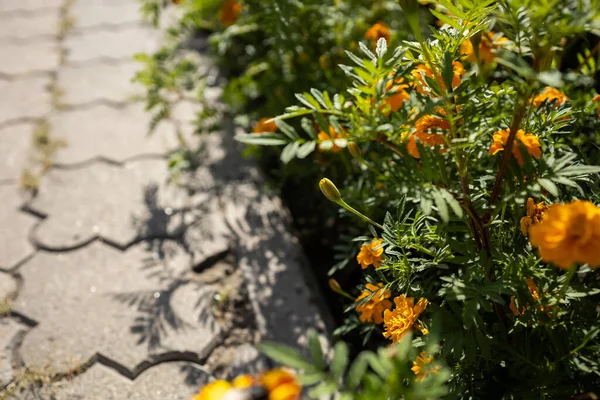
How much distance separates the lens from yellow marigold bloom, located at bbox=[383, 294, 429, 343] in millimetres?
985

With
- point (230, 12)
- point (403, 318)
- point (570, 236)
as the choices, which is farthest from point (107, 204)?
point (570, 236)

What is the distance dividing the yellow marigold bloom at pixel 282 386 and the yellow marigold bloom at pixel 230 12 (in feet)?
5.05

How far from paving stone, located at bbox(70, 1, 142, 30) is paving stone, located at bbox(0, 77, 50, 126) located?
0.53 m

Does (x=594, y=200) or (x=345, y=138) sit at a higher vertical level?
(x=345, y=138)

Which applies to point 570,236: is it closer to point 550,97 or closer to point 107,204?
point 550,97

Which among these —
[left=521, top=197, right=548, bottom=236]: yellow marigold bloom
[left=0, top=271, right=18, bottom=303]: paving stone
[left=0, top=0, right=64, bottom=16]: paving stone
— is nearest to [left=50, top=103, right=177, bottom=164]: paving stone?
[left=0, top=271, right=18, bottom=303]: paving stone

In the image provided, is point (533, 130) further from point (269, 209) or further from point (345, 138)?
point (269, 209)

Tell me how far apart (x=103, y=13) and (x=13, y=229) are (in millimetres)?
1661

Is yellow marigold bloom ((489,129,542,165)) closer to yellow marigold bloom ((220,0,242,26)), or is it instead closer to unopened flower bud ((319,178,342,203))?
unopened flower bud ((319,178,342,203))

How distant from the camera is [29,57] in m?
2.66

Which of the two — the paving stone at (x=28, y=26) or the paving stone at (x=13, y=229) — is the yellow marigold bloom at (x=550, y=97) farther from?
the paving stone at (x=28, y=26)

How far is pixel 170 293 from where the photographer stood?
1582mm

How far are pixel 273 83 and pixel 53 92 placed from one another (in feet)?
3.77

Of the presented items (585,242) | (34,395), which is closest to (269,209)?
(34,395)
